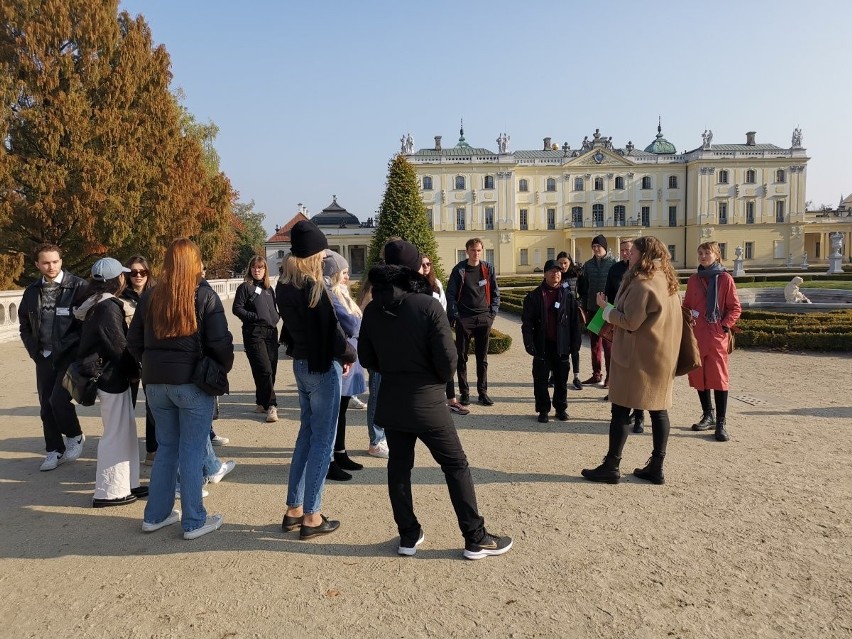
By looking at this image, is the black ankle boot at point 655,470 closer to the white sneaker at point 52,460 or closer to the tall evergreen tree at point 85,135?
the white sneaker at point 52,460

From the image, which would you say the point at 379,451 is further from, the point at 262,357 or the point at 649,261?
the point at 649,261

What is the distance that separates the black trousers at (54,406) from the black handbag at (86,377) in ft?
2.98

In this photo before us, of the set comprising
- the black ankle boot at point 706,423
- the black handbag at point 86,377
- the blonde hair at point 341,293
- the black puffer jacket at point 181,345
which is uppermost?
the blonde hair at point 341,293

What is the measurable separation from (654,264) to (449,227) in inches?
2355

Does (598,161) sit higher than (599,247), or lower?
higher

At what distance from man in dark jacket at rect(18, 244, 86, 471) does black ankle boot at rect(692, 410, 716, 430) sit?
5664 mm

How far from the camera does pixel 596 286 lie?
26.2 feet

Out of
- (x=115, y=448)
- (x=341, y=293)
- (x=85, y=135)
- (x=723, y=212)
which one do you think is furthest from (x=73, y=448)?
(x=723, y=212)

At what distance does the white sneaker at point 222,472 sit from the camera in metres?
4.60

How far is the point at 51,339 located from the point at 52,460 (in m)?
1.04

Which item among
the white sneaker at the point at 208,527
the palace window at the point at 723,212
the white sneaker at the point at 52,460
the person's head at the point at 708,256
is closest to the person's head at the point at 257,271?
the white sneaker at the point at 52,460

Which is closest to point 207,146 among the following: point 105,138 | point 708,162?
point 105,138

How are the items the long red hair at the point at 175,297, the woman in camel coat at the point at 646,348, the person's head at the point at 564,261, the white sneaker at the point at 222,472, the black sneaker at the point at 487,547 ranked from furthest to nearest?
the person's head at the point at 564,261 < the white sneaker at the point at 222,472 < the woman in camel coat at the point at 646,348 < the long red hair at the point at 175,297 < the black sneaker at the point at 487,547

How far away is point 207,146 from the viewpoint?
1296 inches
